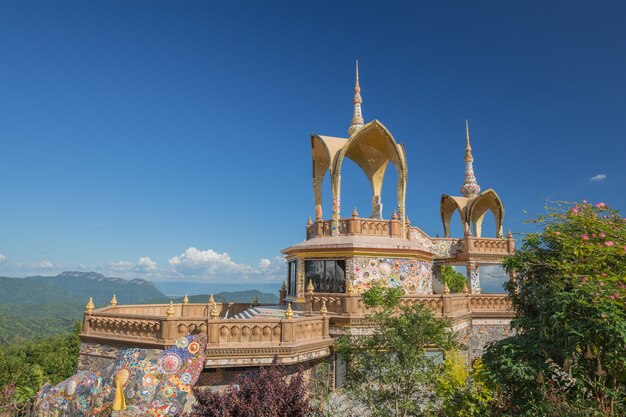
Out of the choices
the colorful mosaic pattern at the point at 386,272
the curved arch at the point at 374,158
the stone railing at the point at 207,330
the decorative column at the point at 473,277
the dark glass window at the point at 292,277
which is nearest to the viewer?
the stone railing at the point at 207,330

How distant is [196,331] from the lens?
12.2 metres

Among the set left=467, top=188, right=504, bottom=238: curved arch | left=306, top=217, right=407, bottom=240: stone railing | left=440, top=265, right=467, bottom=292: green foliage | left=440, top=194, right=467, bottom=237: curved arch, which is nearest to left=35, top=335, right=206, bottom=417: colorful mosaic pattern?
left=306, top=217, right=407, bottom=240: stone railing

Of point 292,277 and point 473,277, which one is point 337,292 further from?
point 473,277

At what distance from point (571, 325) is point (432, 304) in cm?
865

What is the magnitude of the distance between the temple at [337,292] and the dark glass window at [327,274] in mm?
44

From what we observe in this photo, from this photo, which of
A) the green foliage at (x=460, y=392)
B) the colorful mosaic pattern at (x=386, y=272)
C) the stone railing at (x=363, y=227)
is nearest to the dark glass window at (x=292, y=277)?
the stone railing at (x=363, y=227)

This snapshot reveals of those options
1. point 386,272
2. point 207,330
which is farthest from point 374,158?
point 207,330

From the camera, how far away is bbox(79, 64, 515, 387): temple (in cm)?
1232

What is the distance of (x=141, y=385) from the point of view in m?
11.2

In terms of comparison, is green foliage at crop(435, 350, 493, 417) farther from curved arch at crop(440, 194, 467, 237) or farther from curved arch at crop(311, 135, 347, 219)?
curved arch at crop(440, 194, 467, 237)

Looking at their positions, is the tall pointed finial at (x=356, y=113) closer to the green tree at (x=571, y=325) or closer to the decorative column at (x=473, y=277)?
the decorative column at (x=473, y=277)

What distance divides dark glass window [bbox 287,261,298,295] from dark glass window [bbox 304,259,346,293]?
1077 mm

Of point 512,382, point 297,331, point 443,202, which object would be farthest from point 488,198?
point 512,382

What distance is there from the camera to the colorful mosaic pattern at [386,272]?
17656 mm
